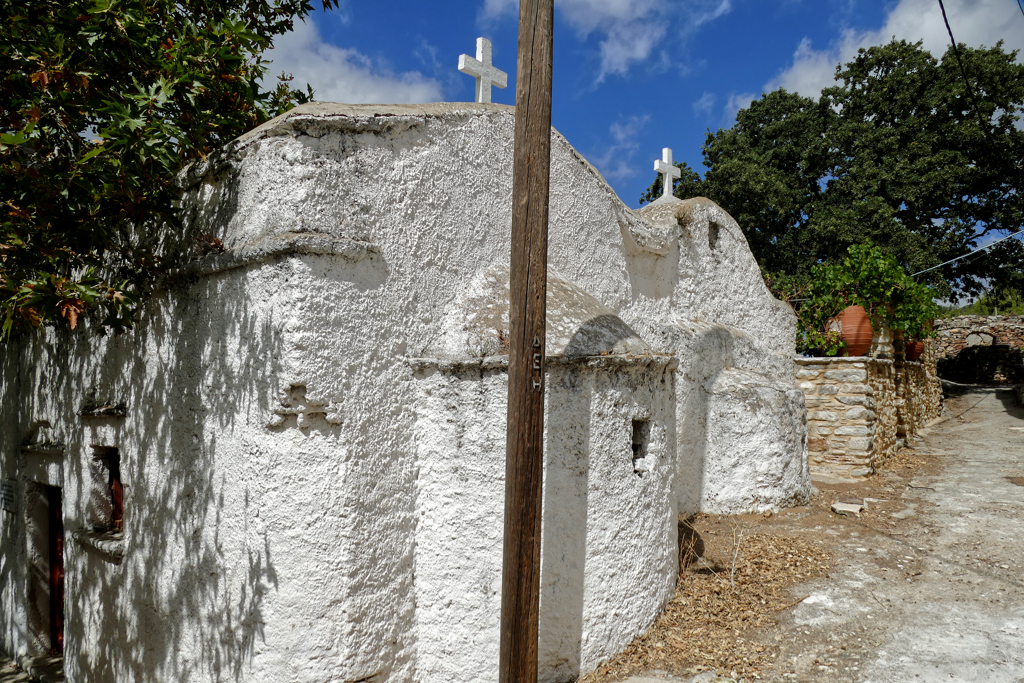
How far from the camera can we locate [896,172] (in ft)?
52.6

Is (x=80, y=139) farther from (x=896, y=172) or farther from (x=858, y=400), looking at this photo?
(x=896, y=172)

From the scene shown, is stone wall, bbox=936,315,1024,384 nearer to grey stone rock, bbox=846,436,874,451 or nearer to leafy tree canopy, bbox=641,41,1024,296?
leafy tree canopy, bbox=641,41,1024,296

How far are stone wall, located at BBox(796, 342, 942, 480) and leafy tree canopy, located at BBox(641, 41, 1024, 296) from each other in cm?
833

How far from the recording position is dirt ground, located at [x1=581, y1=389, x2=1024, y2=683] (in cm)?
396

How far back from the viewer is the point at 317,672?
11.8 ft

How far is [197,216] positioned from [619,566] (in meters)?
3.68

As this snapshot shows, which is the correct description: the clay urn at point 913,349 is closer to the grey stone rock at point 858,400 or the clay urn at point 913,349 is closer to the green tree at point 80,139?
the grey stone rock at point 858,400

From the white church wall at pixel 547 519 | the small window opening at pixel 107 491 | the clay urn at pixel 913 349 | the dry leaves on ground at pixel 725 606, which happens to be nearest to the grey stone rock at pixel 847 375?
the dry leaves on ground at pixel 725 606

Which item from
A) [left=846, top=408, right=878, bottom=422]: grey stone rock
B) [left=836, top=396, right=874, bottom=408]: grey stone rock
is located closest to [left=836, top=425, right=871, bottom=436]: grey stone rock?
[left=846, top=408, right=878, bottom=422]: grey stone rock

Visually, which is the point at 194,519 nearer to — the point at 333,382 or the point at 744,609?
the point at 333,382

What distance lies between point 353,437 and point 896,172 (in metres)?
17.1

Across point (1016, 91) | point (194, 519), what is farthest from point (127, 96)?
point (1016, 91)

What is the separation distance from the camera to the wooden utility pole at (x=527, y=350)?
3.23 metres

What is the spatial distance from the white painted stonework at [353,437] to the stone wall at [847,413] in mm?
4195
